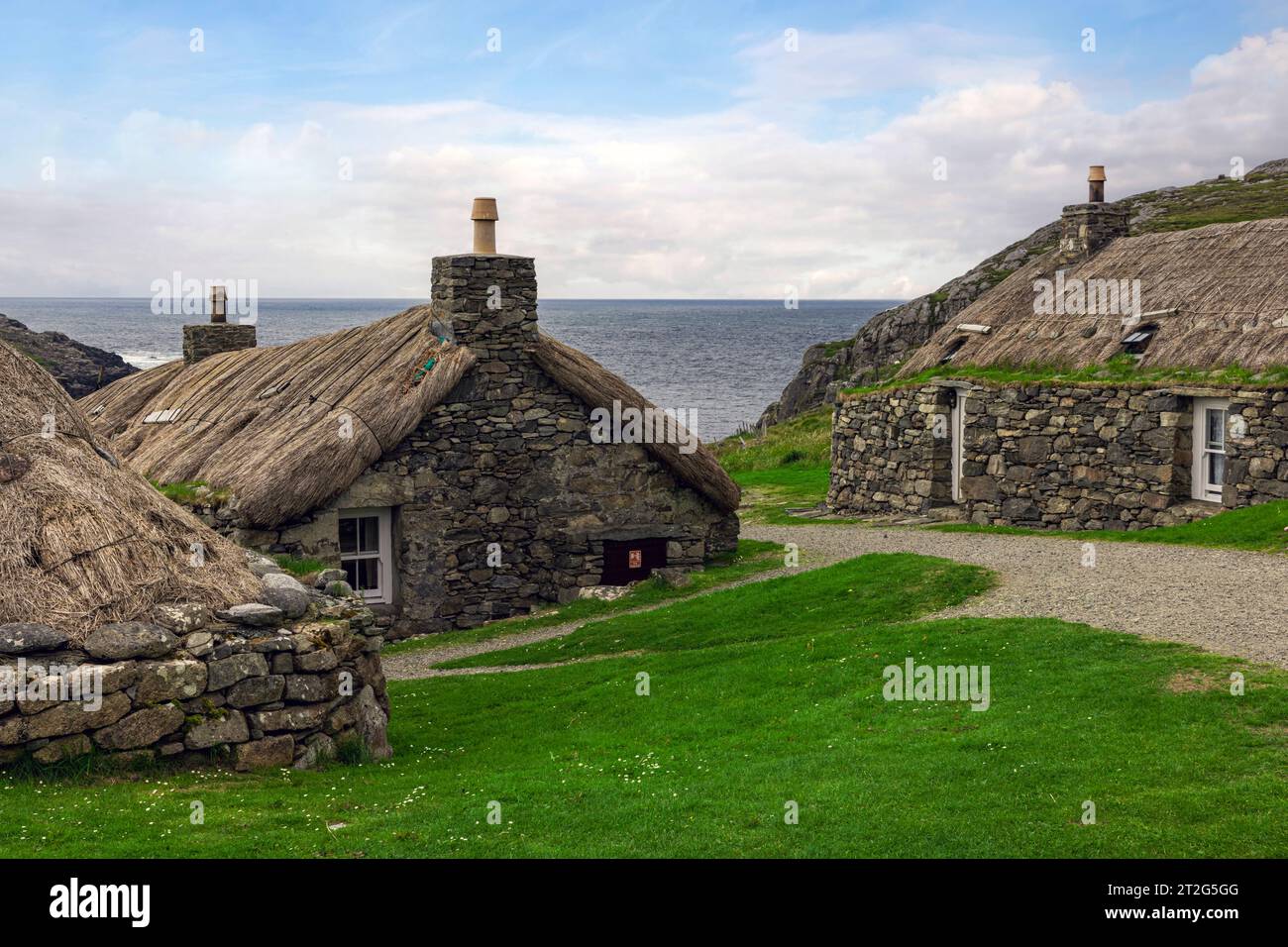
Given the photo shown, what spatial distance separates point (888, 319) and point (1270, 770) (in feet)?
176

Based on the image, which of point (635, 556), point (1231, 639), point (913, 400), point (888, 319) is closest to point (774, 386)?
point (888, 319)

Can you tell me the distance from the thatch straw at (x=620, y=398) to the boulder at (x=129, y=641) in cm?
1150

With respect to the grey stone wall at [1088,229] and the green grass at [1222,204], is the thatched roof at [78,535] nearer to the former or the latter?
the grey stone wall at [1088,229]

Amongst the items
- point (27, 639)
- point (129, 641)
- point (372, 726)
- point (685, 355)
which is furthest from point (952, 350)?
→ point (685, 355)

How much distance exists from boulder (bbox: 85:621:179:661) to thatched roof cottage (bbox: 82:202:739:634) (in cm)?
900

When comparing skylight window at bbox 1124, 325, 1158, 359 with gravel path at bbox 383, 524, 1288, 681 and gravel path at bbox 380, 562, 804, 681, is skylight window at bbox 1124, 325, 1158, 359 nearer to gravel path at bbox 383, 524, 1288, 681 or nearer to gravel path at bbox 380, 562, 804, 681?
gravel path at bbox 383, 524, 1288, 681

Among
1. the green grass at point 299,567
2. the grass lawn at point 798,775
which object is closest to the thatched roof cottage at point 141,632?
the grass lawn at point 798,775

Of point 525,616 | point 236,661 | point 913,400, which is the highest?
point 913,400

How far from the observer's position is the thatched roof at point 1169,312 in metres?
23.6

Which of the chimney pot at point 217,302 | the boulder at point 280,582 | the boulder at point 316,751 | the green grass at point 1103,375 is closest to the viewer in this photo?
the boulder at point 316,751

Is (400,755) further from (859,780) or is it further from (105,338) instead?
(105,338)

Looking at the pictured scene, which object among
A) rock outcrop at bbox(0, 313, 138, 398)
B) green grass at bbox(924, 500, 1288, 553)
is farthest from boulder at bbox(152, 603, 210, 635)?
rock outcrop at bbox(0, 313, 138, 398)

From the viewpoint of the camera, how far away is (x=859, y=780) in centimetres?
988

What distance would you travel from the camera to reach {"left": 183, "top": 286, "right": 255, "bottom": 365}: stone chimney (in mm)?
31219
